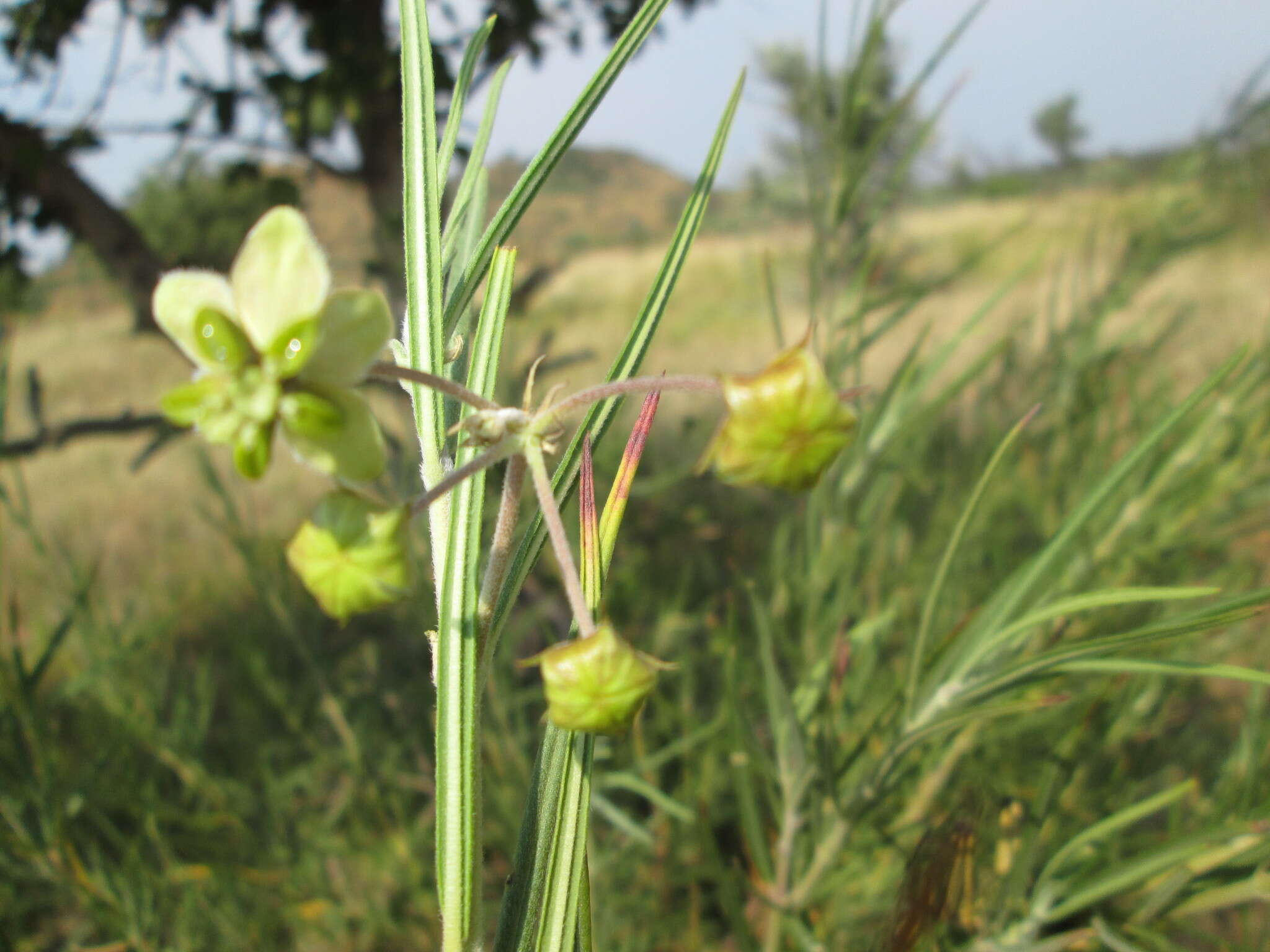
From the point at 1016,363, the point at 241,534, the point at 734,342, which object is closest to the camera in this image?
the point at 241,534

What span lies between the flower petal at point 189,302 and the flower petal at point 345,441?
4 centimetres

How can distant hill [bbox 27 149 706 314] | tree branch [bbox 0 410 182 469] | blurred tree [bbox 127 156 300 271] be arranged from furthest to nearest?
distant hill [bbox 27 149 706 314]
blurred tree [bbox 127 156 300 271]
tree branch [bbox 0 410 182 469]

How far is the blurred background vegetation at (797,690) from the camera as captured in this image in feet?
1.72

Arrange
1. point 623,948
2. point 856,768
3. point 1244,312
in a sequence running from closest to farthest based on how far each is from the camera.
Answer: point 856,768
point 623,948
point 1244,312

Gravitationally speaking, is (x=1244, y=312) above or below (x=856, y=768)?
above

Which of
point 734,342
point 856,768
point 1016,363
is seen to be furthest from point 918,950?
point 734,342

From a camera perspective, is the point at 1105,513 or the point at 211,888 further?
the point at 211,888

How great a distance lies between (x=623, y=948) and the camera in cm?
73

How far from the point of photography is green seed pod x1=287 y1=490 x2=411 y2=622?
9.9 inches

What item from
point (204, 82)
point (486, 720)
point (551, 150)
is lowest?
point (486, 720)

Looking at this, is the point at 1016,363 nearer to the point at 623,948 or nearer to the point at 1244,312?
the point at 623,948

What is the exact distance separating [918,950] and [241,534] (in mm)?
733

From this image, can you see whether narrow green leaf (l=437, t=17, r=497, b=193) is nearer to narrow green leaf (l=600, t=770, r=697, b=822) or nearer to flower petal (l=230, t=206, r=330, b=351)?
flower petal (l=230, t=206, r=330, b=351)

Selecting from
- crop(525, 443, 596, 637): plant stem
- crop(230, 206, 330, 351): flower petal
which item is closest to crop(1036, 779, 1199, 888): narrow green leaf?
crop(525, 443, 596, 637): plant stem
